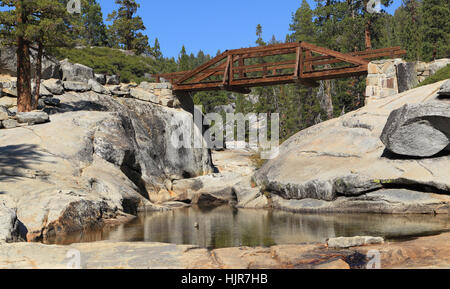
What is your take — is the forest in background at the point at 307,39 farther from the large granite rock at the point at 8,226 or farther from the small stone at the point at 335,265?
the small stone at the point at 335,265

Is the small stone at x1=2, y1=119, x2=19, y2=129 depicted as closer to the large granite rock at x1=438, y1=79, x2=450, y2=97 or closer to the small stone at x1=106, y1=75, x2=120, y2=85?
the small stone at x1=106, y1=75, x2=120, y2=85

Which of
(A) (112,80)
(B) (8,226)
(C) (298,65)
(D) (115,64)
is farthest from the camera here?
(D) (115,64)

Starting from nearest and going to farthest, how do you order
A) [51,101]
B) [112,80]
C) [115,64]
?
[51,101] < [112,80] < [115,64]

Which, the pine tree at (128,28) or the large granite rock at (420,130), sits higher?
the pine tree at (128,28)

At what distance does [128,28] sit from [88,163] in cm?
4809

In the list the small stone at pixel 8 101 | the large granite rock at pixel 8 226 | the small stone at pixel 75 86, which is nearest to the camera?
the large granite rock at pixel 8 226

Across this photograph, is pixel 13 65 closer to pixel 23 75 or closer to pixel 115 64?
pixel 23 75

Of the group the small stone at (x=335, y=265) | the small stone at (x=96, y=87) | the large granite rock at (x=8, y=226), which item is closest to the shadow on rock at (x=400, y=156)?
the small stone at (x=335, y=265)

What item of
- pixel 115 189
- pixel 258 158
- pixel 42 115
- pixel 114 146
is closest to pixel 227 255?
pixel 115 189

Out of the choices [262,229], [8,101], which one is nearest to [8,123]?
[8,101]

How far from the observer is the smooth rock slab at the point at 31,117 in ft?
69.3

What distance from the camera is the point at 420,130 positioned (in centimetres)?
1641

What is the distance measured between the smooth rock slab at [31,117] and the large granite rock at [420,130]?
618 inches
